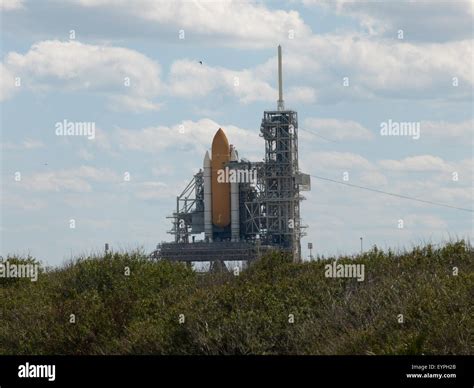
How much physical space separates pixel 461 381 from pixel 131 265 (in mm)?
18513

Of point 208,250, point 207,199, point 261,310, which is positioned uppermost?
point 207,199

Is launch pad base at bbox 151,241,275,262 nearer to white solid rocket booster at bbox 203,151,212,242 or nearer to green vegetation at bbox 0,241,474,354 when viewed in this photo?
white solid rocket booster at bbox 203,151,212,242

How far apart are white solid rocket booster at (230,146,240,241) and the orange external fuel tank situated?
14.5 inches

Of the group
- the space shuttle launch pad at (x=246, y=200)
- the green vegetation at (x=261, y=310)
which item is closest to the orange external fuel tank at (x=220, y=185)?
the space shuttle launch pad at (x=246, y=200)

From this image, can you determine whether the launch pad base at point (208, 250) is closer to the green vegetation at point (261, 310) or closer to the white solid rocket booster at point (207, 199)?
the white solid rocket booster at point (207, 199)

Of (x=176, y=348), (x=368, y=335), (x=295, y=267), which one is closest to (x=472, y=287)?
(x=368, y=335)

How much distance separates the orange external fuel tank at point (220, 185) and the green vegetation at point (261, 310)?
62.3m

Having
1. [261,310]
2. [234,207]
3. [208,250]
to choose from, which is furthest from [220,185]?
[261,310]

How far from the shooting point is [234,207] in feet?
319

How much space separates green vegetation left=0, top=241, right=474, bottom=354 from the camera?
21.4 metres

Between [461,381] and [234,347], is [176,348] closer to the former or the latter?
[234,347]

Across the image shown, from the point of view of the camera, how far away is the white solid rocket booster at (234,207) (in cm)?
9706

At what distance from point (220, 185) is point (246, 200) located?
117 inches

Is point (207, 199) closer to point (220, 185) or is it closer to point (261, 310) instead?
point (220, 185)
